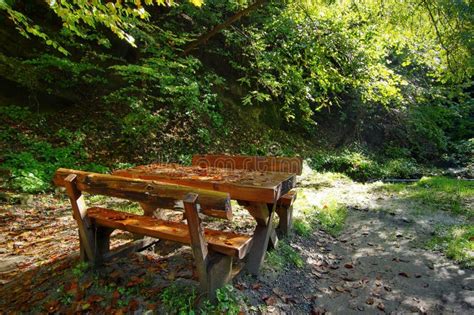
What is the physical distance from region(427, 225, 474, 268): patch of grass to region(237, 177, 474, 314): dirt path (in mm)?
148

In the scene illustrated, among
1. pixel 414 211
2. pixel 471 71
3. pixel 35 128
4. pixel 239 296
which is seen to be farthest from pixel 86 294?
pixel 471 71

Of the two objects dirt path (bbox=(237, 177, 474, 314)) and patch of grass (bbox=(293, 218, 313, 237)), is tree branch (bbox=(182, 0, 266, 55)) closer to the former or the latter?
patch of grass (bbox=(293, 218, 313, 237))

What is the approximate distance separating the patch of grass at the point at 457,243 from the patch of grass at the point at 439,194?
1.06 m

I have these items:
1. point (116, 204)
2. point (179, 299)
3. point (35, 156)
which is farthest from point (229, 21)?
point (179, 299)

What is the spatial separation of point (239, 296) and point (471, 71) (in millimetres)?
6761

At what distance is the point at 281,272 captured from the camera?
3.71m

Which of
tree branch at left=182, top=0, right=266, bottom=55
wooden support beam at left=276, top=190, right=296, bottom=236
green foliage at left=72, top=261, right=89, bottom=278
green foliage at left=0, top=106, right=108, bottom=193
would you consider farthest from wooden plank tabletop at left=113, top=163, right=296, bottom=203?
tree branch at left=182, top=0, right=266, bottom=55

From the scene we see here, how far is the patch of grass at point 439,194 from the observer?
6.50 meters

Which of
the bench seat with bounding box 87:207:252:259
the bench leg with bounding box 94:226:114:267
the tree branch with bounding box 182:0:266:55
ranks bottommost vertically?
the bench leg with bounding box 94:226:114:267

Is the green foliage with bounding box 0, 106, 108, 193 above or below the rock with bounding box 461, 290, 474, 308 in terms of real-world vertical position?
above

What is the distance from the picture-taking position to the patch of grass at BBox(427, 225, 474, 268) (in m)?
4.29

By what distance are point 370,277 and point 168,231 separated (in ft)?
Answer: 9.11
